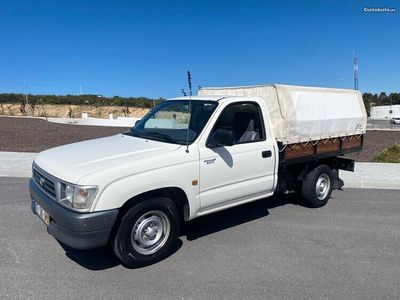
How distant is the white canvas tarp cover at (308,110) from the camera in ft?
17.0

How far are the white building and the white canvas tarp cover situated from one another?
9533cm

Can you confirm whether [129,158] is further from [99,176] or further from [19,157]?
[19,157]

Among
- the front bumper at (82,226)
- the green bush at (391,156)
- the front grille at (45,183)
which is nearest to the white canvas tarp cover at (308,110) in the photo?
the front bumper at (82,226)

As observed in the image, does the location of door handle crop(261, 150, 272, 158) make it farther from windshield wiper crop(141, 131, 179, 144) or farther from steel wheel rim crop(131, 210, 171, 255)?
steel wheel rim crop(131, 210, 171, 255)

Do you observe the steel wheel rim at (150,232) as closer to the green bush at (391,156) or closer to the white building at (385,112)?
the green bush at (391,156)

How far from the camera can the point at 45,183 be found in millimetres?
3889

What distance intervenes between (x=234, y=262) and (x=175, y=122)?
201cm

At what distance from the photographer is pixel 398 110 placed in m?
95.2

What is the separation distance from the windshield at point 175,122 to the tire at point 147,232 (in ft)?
2.86

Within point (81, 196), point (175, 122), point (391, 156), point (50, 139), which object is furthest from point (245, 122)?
point (50, 139)

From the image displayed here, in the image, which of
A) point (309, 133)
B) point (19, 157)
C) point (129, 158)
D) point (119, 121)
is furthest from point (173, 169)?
point (119, 121)

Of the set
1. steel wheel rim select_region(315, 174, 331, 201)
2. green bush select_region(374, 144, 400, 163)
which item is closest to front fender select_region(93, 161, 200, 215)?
steel wheel rim select_region(315, 174, 331, 201)

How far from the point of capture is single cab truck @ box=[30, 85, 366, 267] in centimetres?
343

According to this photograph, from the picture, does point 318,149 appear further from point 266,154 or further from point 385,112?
point 385,112
